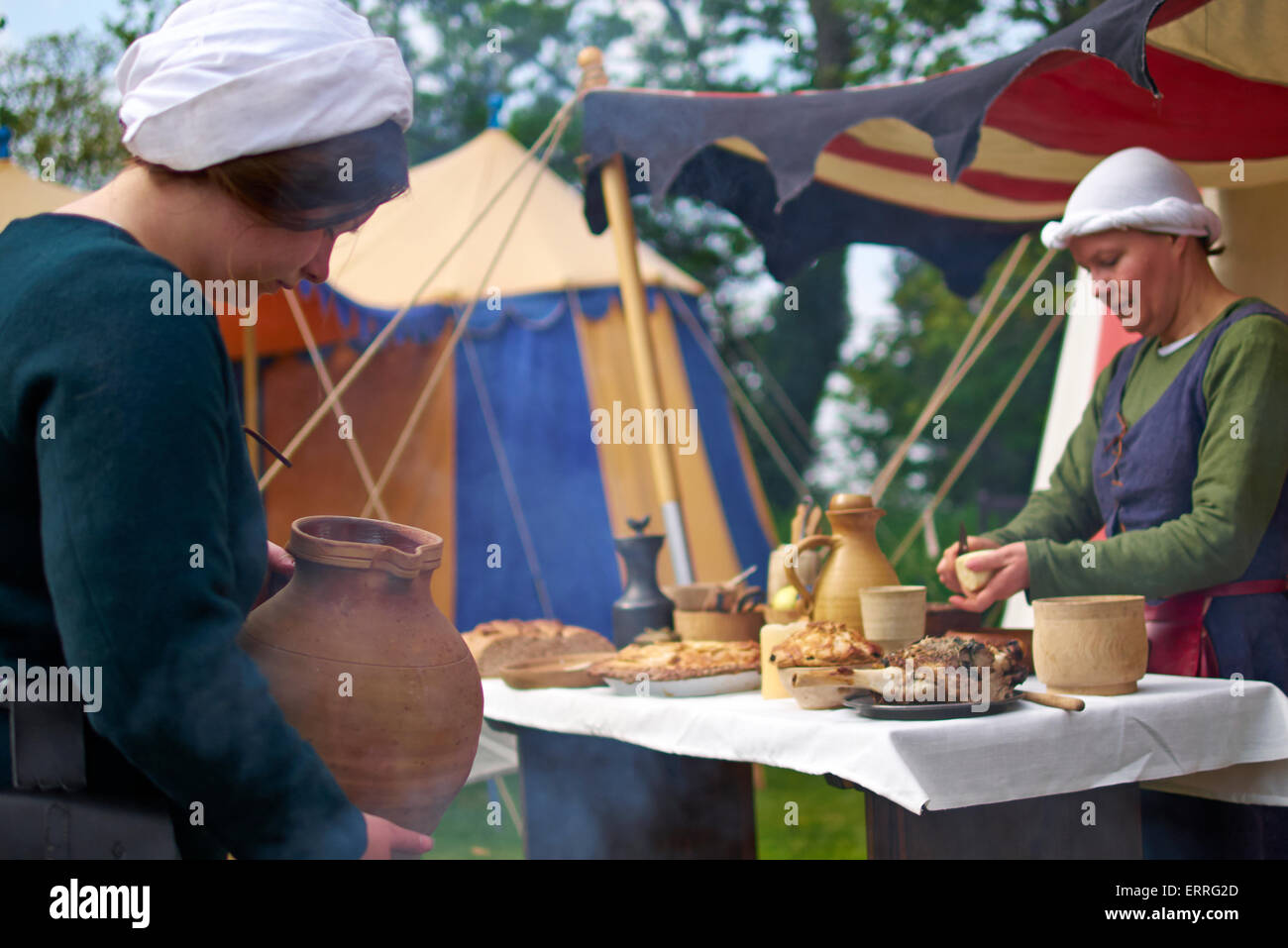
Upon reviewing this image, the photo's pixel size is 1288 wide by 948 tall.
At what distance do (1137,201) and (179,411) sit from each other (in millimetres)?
1687

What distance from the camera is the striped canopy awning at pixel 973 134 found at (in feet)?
6.90

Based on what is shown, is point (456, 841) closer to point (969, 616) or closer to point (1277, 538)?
point (969, 616)

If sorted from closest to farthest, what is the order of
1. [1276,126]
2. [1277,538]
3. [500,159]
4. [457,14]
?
[1277,538] < [1276,126] < [500,159] < [457,14]

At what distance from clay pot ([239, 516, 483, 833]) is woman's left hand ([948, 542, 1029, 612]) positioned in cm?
107

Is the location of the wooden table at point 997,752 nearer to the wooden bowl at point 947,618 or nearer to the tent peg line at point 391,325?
the wooden bowl at point 947,618

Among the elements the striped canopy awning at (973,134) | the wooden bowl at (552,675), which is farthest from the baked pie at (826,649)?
the striped canopy awning at (973,134)

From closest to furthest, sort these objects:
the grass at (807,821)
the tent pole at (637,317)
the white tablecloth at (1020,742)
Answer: the white tablecloth at (1020,742), the tent pole at (637,317), the grass at (807,821)

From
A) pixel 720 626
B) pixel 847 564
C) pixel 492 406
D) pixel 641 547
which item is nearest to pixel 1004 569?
pixel 847 564

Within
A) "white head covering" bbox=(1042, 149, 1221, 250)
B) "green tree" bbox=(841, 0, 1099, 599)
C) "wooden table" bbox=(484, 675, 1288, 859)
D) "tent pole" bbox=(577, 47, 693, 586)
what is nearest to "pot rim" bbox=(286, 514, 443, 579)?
"wooden table" bbox=(484, 675, 1288, 859)

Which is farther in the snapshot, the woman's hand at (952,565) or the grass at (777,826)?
the grass at (777,826)

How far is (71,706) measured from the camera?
828 mm

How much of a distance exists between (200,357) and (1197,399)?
64.5 inches

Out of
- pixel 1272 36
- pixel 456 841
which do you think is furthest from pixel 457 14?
pixel 1272 36

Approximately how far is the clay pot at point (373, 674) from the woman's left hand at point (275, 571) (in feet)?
0.53
